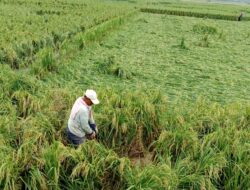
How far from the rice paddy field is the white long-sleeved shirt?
279 mm

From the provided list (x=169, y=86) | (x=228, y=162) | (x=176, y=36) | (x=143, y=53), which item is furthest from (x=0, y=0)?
(x=228, y=162)

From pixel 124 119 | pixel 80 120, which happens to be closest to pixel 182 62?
pixel 124 119

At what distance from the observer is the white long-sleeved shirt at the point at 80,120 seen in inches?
197

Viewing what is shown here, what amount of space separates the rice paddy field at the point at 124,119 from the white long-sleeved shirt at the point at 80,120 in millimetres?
279

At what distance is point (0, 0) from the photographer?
82.6ft

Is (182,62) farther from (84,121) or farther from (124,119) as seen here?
(84,121)

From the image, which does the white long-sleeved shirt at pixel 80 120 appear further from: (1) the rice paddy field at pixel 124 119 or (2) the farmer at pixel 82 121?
(1) the rice paddy field at pixel 124 119

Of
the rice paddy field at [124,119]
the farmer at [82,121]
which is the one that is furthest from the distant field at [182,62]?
the farmer at [82,121]

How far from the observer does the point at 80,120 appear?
16.6 feet

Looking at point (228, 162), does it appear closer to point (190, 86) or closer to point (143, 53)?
point (190, 86)

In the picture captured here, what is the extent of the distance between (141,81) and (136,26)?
11.4 meters

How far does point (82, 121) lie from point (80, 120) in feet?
0.12

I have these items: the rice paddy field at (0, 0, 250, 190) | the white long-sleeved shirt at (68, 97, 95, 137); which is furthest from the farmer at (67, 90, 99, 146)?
the rice paddy field at (0, 0, 250, 190)

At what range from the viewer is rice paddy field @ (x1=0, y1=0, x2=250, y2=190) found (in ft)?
14.5
